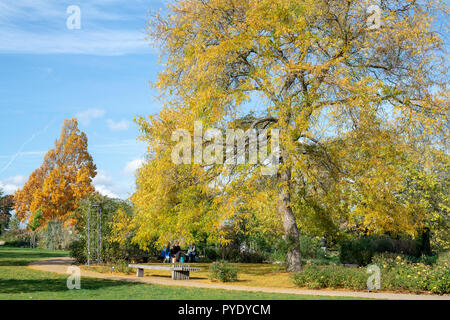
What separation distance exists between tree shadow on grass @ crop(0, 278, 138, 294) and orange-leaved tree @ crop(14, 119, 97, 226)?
124 ft

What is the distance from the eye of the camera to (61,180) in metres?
53.8

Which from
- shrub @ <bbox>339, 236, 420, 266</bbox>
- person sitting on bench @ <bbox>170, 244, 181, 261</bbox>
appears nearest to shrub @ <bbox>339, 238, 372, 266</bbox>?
shrub @ <bbox>339, 236, 420, 266</bbox>

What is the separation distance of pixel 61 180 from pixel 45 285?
4302 cm

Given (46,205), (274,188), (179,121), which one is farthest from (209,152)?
(46,205)

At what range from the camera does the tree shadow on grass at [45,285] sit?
40.0 ft

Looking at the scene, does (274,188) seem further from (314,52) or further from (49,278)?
(49,278)

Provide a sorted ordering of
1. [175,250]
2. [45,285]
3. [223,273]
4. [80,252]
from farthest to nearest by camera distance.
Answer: [175,250] < [80,252] < [223,273] < [45,285]

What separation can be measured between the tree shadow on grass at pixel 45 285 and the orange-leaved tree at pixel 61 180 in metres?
37.9

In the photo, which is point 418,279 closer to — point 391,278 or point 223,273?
point 391,278

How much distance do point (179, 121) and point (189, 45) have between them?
10.6ft

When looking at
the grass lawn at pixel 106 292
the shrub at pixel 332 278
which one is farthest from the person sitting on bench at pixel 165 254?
the shrub at pixel 332 278

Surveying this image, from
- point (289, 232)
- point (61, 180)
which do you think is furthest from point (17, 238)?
point (289, 232)

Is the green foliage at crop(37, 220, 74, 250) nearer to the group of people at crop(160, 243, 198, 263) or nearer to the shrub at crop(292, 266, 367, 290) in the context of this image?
the group of people at crop(160, 243, 198, 263)

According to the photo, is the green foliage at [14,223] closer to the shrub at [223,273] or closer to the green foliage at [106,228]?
the green foliage at [106,228]
